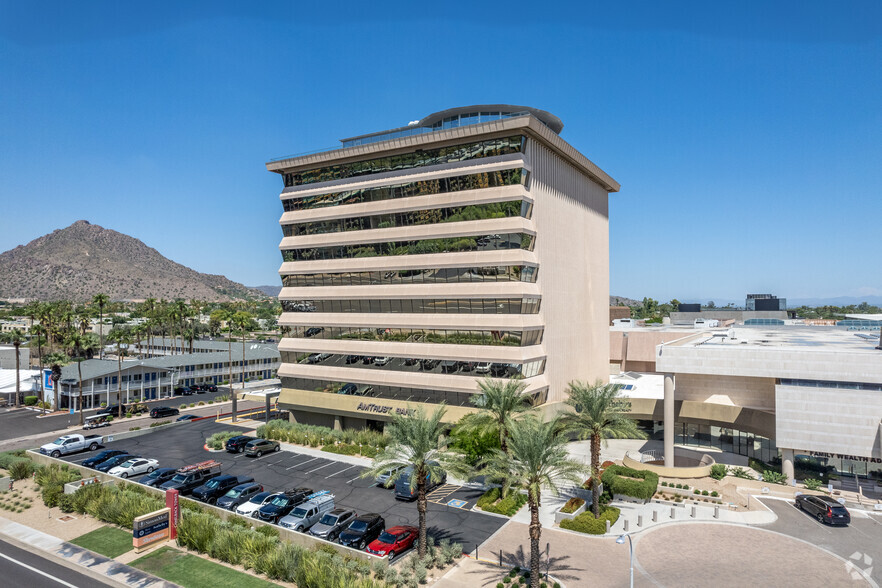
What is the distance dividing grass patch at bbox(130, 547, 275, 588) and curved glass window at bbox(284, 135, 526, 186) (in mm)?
41371

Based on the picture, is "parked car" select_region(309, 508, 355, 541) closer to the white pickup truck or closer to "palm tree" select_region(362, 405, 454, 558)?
"palm tree" select_region(362, 405, 454, 558)

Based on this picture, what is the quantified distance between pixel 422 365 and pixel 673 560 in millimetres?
31005

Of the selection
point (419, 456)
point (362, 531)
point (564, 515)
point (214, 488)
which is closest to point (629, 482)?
point (564, 515)

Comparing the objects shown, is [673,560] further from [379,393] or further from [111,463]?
[111,463]

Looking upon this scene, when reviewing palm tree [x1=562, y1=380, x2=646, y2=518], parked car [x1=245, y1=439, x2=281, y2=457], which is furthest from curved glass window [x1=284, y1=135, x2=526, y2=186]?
parked car [x1=245, y1=439, x2=281, y2=457]

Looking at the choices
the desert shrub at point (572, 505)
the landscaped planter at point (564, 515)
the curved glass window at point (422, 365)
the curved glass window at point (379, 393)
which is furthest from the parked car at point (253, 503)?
the curved glass window at point (422, 365)

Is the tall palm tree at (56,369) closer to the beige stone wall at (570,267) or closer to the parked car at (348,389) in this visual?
the parked car at (348,389)

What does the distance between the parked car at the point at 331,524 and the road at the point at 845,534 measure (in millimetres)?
28745

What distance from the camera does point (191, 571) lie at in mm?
30016

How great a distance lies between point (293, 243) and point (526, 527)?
45580 millimetres

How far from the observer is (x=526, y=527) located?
35.5 metres

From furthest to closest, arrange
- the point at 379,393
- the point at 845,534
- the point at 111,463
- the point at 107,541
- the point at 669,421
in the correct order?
1. the point at 379,393
2. the point at 111,463
3. the point at 669,421
4. the point at 845,534
5. the point at 107,541

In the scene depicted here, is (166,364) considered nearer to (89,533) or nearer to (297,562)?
(89,533)

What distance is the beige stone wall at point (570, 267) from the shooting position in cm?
5494
